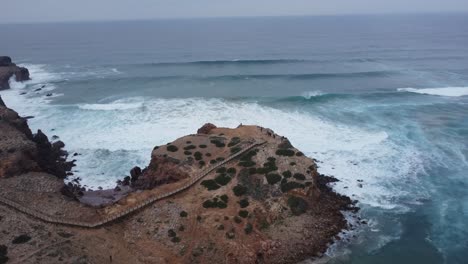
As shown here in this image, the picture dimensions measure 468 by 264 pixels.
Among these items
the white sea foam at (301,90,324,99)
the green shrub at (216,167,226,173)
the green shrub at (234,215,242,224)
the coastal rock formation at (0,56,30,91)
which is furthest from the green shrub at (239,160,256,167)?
the coastal rock formation at (0,56,30,91)

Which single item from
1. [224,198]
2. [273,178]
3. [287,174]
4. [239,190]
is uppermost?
[287,174]

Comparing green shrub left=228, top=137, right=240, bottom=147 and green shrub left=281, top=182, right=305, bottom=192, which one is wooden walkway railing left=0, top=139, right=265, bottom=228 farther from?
green shrub left=281, top=182, right=305, bottom=192

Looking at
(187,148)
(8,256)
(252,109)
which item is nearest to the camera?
(8,256)

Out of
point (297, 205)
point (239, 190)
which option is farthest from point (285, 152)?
point (239, 190)

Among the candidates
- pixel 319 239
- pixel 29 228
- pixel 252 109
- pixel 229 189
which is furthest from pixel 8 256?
pixel 252 109

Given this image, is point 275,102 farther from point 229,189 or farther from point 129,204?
point 129,204

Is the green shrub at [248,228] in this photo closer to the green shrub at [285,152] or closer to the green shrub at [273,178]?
the green shrub at [273,178]

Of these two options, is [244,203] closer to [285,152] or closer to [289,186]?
[289,186]
